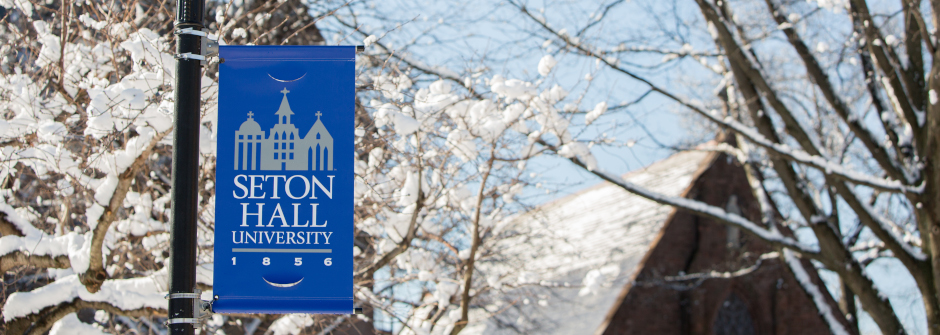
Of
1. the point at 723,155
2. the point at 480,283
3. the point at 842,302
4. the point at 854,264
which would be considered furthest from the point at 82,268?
the point at 723,155

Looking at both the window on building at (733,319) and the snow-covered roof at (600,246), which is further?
the window on building at (733,319)

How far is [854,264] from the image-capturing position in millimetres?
9484

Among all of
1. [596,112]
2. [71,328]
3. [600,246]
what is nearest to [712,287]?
[600,246]

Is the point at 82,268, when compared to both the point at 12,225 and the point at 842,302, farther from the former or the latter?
A: the point at 842,302

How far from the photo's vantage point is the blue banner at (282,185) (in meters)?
3.97

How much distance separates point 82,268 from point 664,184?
17315mm

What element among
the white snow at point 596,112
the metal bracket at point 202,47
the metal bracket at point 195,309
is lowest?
the metal bracket at point 195,309

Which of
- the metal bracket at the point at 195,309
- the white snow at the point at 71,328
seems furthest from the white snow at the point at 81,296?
the metal bracket at the point at 195,309

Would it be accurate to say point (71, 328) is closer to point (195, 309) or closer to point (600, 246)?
point (195, 309)

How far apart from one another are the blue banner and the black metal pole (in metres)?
0.30

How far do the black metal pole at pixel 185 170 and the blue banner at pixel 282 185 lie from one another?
0.30 metres

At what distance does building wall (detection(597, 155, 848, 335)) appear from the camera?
56.5 feet

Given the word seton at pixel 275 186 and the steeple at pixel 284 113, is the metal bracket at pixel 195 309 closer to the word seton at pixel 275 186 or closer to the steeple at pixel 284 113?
the word seton at pixel 275 186

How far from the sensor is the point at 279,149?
13.4ft
